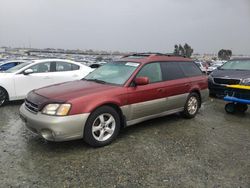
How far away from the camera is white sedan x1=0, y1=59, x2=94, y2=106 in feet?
25.4

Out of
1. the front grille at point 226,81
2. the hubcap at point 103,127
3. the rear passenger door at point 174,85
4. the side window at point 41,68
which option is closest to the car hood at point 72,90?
the hubcap at point 103,127

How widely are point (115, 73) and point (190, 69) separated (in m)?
2.26

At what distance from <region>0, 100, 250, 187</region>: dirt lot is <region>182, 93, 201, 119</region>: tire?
649 mm

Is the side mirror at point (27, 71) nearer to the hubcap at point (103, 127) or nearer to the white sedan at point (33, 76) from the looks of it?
the white sedan at point (33, 76)

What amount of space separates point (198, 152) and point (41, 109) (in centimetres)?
273

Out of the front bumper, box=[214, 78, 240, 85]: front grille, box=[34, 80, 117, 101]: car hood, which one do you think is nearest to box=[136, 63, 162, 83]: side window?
box=[34, 80, 117, 101]: car hood

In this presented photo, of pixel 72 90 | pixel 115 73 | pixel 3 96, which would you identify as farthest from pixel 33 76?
pixel 72 90

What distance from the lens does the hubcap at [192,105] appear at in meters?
6.52

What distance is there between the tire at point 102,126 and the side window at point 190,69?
8.57 ft

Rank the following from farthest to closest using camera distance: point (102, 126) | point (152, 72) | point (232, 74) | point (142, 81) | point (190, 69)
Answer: point (232, 74)
point (190, 69)
point (152, 72)
point (142, 81)
point (102, 126)

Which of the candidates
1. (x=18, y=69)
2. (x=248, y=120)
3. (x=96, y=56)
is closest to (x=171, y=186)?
(x=248, y=120)

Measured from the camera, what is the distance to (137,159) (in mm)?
4059

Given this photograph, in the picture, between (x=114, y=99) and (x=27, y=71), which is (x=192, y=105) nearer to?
(x=114, y=99)

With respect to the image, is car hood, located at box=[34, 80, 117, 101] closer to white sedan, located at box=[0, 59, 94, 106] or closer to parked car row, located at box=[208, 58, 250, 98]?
white sedan, located at box=[0, 59, 94, 106]
